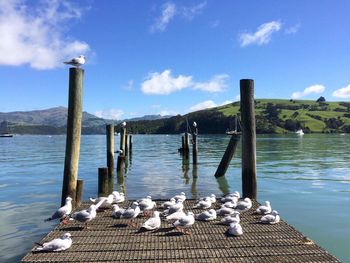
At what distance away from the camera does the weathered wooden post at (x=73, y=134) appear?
49.9 feet

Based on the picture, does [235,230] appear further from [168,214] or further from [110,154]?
[110,154]

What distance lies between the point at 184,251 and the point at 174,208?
3.37m

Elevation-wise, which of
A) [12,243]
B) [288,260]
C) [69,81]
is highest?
[69,81]

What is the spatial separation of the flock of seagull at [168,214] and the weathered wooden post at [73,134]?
1058 millimetres

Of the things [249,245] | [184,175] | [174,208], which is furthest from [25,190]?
[249,245]

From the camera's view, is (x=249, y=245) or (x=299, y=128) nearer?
(x=249, y=245)

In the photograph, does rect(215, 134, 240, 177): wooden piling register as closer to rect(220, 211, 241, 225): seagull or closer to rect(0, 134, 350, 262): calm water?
rect(0, 134, 350, 262): calm water

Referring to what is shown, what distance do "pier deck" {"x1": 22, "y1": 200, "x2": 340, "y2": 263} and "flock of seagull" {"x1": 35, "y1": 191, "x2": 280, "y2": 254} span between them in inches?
7.5

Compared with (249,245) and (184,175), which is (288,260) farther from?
(184,175)

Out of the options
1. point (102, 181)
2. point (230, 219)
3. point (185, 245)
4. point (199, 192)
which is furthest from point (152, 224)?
point (199, 192)

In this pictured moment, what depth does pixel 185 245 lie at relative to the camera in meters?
9.97

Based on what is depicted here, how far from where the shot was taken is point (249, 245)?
9.93 m

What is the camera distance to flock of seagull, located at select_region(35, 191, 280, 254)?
10745mm

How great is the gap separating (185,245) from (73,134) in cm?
700
